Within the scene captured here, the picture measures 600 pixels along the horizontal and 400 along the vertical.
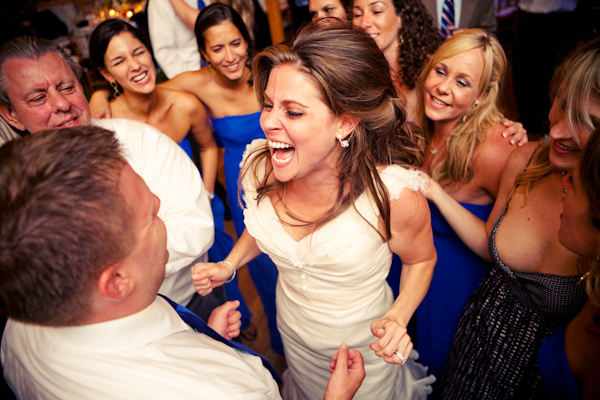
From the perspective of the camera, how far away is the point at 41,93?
4.93 feet

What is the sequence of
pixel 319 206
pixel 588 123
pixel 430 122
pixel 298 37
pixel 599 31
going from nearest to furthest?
pixel 588 123 → pixel 298 37 → pixel 319 206 → pixel 430 122 → pixel 599 31

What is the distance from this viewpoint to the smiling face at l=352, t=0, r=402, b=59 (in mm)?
2316

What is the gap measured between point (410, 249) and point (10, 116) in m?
1.74

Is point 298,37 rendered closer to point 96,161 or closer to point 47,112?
point 96,161

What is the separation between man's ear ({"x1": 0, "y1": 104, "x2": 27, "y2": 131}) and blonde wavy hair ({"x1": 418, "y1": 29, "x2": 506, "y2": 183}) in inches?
77.5

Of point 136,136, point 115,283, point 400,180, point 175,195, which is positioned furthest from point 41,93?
point 400,180

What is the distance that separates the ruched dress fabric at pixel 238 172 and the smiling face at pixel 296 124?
3.90 feet

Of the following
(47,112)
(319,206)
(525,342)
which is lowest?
(525,342)

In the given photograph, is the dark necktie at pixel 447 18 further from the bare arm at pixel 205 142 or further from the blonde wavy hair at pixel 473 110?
the bare arm at pixel 205 142

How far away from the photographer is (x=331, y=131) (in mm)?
1351

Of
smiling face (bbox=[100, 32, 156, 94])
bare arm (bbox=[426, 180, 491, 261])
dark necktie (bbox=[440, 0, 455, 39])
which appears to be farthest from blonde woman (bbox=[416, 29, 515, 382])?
smiling face (bbox=[100, 32, 156, 94])

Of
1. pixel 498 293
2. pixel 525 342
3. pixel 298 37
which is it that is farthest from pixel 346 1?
pixel 525 342

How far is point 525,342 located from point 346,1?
2286mm

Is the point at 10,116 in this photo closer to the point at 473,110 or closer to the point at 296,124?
the point at 296,124
